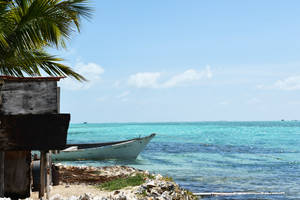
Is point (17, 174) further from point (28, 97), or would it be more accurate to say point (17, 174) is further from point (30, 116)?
point (28, 97)

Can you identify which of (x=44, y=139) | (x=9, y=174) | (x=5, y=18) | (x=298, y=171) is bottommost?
(x=298, y=171)

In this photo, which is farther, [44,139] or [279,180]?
[279,180]

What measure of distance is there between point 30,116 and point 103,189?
5.60 metres

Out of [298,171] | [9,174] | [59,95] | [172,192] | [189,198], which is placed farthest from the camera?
[298,171]

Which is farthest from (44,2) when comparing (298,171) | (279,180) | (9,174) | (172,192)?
(298,171)

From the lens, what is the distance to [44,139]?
450 inches

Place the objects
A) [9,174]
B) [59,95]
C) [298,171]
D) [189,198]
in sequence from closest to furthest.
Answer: [59,95], [9,174], [189,198], [298,171]

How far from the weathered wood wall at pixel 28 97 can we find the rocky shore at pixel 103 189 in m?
2.87

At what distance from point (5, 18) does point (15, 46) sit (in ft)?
3.31

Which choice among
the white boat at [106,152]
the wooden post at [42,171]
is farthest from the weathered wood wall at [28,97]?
the white boat at [106,152]

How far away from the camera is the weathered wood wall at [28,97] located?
11.4 metres

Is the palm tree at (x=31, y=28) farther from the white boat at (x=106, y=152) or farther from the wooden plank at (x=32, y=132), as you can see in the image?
the white boat at (x=106, y=152)

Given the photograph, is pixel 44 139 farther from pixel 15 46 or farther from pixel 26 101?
pixel 15 46

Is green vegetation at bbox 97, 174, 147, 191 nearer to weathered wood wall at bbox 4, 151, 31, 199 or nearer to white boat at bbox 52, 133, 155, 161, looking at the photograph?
weathered wood wall at bbox 4, 151, 31, 199
